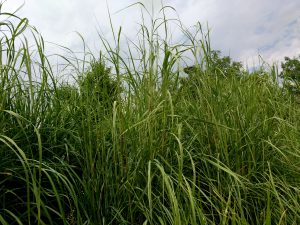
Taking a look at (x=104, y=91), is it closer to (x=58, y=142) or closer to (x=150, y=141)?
(x=58, y=142)

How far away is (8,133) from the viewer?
166 centimetres

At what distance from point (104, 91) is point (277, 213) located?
3.53ft

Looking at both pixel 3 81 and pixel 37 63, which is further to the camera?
pixel 37 63

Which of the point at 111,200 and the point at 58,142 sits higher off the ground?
the point at 58,142

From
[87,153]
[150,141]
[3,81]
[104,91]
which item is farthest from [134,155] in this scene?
[3,81]

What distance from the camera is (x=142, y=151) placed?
167 centimetres

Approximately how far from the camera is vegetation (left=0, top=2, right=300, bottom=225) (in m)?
1.59

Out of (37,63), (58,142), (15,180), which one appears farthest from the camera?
(37,63)

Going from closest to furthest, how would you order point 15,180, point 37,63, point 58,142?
point 15,180 → point 58,142 → point 37,63

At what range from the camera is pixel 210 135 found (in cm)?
202

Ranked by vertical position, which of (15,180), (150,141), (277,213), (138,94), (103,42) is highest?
(103,42)

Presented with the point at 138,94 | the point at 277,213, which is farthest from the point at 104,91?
the point at 277,213

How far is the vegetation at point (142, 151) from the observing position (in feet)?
5.21

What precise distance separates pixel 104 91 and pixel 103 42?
260 millimetres
